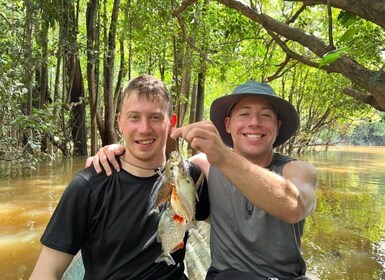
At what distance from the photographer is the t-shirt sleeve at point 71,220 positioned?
7.43 ft

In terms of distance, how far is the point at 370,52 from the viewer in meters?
8.58

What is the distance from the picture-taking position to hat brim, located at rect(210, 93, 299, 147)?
2.67m

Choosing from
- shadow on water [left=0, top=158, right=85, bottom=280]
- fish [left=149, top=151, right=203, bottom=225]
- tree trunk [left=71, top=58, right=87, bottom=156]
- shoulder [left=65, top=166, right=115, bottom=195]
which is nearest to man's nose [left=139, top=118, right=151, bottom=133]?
shoulder [left=65, top=166, right=115, bottom=195]

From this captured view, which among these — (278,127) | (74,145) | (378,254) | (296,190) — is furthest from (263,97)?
(74,145)

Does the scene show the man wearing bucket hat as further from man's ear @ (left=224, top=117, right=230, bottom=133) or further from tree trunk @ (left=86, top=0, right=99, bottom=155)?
tree trunk @ (left=86, top=0, right=99, bottom=155)

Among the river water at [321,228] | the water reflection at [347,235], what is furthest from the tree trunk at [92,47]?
the water reflection at [347,235]

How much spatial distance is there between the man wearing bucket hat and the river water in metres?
3.33

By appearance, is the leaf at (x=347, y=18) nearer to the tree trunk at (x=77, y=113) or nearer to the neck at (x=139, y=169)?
the neck at (x=139, y=169)

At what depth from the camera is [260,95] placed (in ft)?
8.50

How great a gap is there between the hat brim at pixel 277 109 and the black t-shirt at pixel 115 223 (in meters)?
0.79

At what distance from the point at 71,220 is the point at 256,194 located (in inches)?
42.8

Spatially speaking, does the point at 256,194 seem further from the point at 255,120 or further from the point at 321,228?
the point at 321,228

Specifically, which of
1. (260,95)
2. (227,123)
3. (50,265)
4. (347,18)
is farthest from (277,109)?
(50,265)

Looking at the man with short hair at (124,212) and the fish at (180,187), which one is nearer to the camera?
the fish at (180,187)
